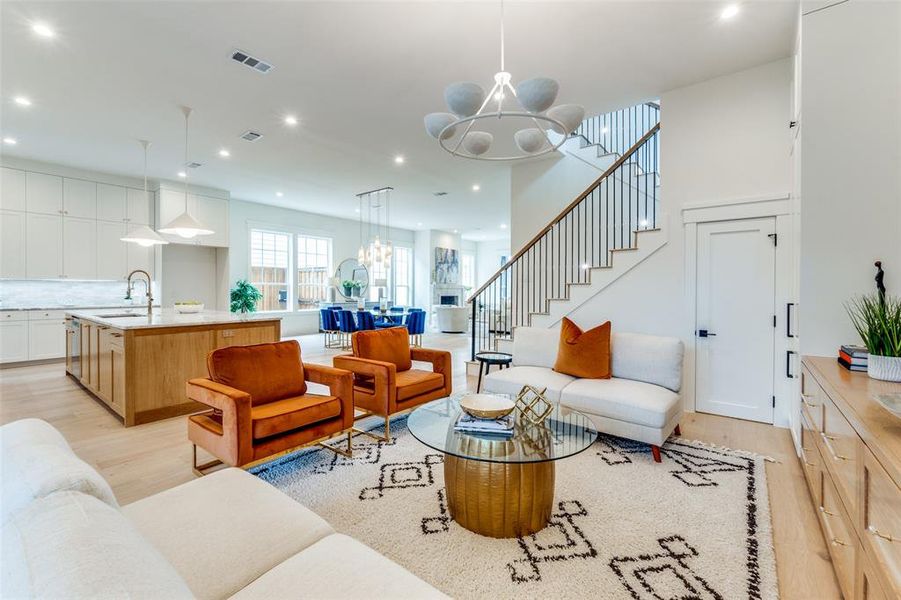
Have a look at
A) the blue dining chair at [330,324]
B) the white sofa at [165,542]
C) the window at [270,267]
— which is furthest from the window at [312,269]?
the white sofa at [165,542]

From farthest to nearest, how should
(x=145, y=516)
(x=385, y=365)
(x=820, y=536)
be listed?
→ (x=385, y=365) → (x=820, y=536) → (x=145, y=516)

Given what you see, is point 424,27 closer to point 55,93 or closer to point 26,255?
point 55,93

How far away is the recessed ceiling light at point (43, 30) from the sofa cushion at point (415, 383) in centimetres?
378

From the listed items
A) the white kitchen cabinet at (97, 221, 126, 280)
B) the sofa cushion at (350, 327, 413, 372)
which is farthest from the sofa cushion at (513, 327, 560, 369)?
the white kitchen cabinet at (97, 221, 126, 280)

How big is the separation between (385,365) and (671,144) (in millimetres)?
3566

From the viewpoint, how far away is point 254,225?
9305mm

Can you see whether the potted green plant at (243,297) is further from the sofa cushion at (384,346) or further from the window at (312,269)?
the sofa cushion at (384,346)

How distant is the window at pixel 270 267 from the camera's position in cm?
938

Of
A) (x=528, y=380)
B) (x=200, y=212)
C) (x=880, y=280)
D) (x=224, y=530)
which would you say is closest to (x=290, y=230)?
(x=200, y=212)

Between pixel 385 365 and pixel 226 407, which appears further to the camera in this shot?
pixel 385 365

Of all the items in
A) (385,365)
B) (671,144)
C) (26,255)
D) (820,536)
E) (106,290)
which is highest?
(671,144)

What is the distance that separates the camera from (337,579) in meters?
1.15

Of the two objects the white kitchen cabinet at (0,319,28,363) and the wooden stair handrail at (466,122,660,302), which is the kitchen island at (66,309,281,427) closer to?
the white kitchen cabinet at (0,319,28,363)

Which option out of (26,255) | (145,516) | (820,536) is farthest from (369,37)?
(26,255)
